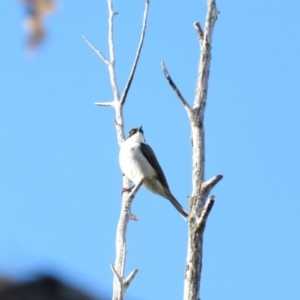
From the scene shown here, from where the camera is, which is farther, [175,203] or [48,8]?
[175,203]

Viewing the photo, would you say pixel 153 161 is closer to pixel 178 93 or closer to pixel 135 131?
pixel 135 131

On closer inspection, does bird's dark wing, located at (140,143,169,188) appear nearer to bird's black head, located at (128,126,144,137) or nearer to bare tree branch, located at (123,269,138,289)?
bird's black head, located at (128,126,144,137)

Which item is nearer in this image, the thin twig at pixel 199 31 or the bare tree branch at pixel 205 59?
the bare tree branch at pixel 205 59

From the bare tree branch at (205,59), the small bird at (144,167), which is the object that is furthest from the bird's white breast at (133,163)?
the bare tree branch at (205,59)

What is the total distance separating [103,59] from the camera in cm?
888

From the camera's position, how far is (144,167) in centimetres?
973

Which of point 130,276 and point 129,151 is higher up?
point 129,151

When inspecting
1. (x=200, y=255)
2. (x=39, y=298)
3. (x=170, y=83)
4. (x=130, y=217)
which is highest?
(x=170, y=83)

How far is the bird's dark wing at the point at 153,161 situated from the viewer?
388 inches

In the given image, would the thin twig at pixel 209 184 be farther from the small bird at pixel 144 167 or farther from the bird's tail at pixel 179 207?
the small bird at pixel 144 167

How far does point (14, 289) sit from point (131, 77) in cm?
735

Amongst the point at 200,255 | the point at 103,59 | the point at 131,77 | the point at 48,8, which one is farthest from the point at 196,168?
the point at 48,8

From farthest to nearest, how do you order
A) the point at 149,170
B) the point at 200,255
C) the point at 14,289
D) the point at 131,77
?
the point at 149,170 < the point at 131,77 < the point at 200,255 < the point at 14,289

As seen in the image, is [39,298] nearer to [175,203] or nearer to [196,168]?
[196,168]
